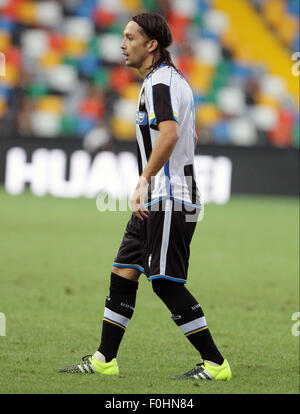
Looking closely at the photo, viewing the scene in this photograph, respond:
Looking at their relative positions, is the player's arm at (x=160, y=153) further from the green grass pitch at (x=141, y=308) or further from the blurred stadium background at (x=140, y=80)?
the blurred stadium background at (x=140, y=80)

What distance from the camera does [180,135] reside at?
184 inches

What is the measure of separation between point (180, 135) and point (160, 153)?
11.1 inches

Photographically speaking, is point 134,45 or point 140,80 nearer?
point 134,45

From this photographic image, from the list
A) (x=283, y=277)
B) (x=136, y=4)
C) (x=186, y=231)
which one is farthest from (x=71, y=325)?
(x=136, y=4)

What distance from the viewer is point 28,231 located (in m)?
13.1

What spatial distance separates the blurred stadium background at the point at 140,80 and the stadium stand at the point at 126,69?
3cm

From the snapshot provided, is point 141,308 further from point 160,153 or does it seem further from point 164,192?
point 160,153

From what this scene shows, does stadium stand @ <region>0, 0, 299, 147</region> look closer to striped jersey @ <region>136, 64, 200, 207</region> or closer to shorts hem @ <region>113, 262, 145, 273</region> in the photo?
shorts hem @ <region>113, 262, 145, 273</region>

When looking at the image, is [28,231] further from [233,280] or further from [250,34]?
[250,34]

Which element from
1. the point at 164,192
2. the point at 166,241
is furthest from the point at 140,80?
the point at 166,241

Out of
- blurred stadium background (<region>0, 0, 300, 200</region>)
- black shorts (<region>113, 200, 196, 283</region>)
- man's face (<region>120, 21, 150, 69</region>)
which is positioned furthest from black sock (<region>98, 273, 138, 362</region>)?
blurred stadium background (<region>0, 0, 300, 200</region>)

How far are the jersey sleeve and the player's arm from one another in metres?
0.04

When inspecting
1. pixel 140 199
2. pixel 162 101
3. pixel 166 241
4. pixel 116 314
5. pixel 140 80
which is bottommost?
pixel 116 314
